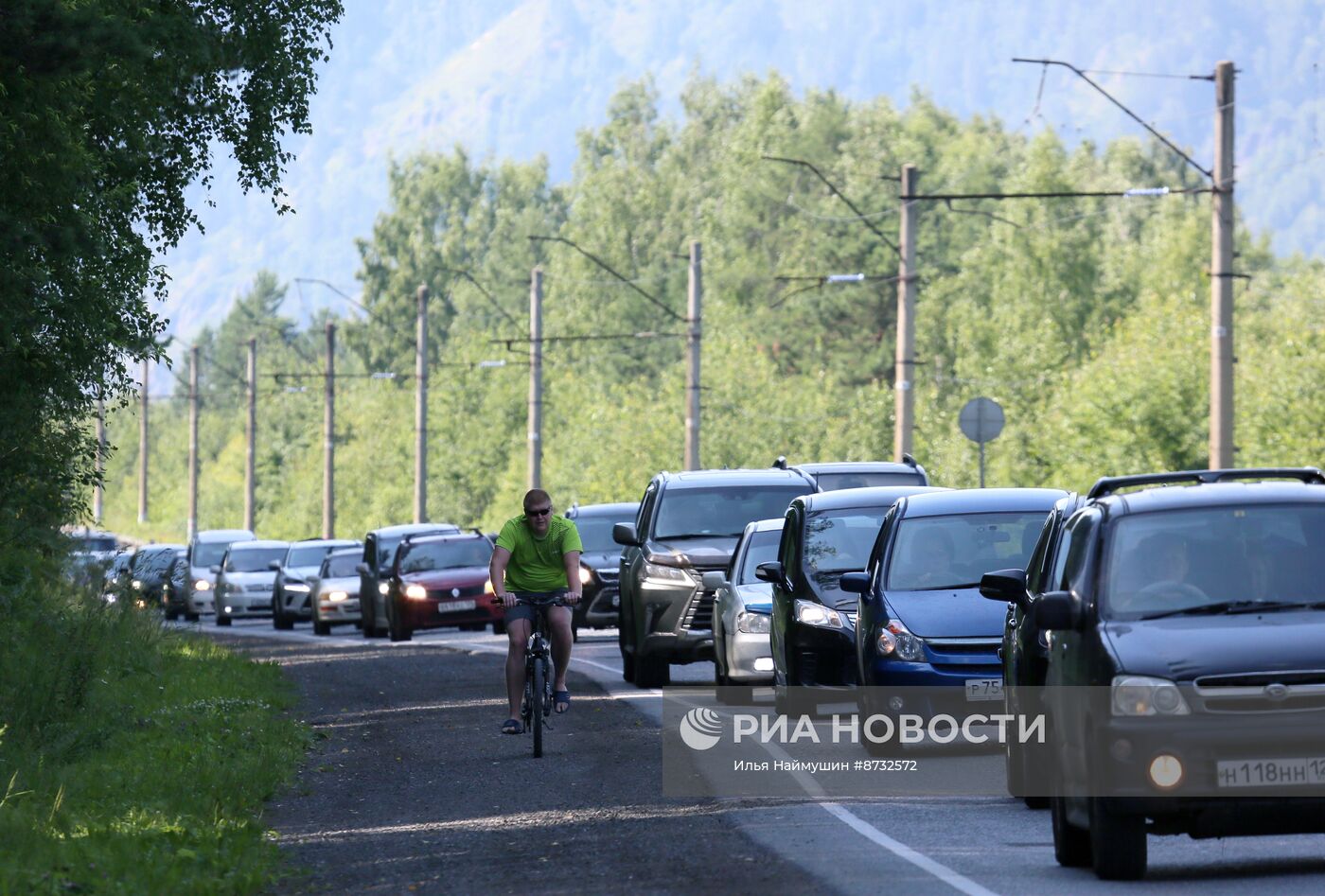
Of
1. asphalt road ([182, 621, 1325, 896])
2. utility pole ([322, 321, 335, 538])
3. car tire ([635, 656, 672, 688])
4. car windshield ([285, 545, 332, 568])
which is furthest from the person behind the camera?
utility pole ([322, 321, 335, 538])

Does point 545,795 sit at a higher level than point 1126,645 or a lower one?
lower

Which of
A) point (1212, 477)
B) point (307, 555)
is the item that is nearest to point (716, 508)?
point (1212, 477)

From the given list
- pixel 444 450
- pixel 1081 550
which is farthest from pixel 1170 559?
pixel 444 450

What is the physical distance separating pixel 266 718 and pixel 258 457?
12721cm

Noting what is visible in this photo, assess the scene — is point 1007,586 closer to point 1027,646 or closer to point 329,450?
point 1027,646

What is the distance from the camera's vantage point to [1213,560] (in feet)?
37.2

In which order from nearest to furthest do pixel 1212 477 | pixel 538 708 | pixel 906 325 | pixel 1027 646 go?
1. pixel 1212 477
2. pixel 1027 646
3. pixel 538 708
4. pixel 906 325

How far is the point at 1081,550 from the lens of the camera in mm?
11797

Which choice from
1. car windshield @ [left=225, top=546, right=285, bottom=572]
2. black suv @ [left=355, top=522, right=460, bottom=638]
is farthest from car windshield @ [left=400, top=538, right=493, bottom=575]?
car windshield @ [left=225, top=546, right=285, bottom=572]

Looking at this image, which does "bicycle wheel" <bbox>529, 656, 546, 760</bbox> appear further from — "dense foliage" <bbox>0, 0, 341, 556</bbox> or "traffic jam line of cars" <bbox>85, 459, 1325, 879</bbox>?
"dense foliage" <bbox>0, 0, 341, 556</bbox>

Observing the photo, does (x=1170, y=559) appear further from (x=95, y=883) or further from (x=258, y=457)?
(x=258, y=457)

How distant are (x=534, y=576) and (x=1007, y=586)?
613 centimetres

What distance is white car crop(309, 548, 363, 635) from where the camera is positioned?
156ft

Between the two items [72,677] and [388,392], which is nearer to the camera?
[72,677]
